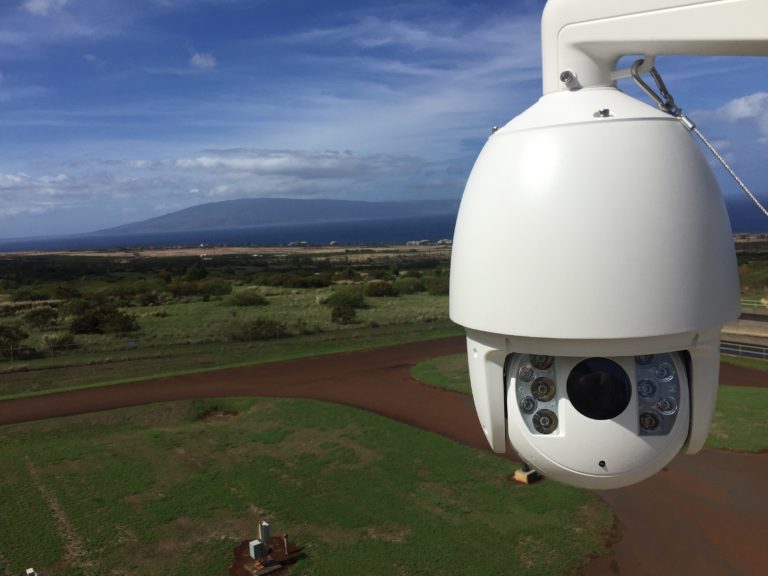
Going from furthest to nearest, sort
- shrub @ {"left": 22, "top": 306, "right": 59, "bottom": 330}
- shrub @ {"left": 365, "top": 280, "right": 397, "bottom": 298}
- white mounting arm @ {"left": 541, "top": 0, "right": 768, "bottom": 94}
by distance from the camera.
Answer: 1. shrub @ {"left": 365, "top": 280, "right": 397, "bottom": 298}
2. shrub @ {"left": 22, "top": 306, "right": 59, "bottom": 330}
3. white mounting arm @ {"left": 541, "top": 0, "right": 768, "bottom": 94}

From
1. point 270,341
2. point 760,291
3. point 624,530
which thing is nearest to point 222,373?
point 270,341

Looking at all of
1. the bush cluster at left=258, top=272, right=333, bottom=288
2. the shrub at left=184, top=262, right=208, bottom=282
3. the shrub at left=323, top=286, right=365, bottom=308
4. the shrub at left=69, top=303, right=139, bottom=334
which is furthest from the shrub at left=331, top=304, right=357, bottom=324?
the shrub at left=184, top=262, right=208, bottom=282

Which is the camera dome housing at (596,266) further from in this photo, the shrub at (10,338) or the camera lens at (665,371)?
the shrub at (10,338)


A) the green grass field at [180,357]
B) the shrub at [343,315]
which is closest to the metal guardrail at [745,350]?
the green grass field at [180,357]

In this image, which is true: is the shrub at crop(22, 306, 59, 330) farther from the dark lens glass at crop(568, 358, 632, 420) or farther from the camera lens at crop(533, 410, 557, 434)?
the dark lens glass at crop(568, 358, 632, 420)

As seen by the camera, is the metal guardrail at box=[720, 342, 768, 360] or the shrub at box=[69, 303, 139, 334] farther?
the shrub at box=[69, 303, 139, 334]

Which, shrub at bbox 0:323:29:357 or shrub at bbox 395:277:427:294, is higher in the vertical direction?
shrub at bbox 0:323:29:357
